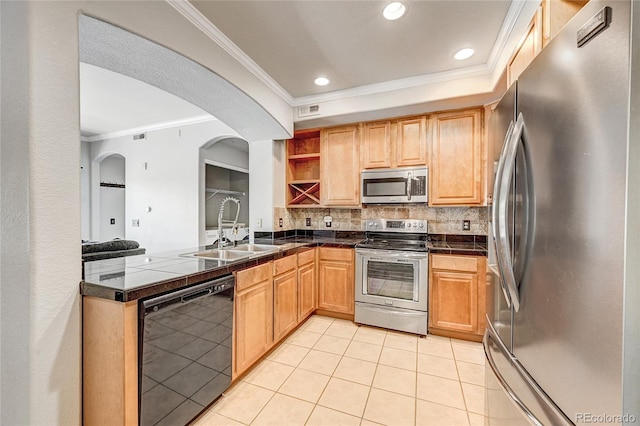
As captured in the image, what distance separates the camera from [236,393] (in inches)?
73.1

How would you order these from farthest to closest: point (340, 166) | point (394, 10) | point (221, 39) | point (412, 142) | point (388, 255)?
point (340, 166), point (412, 142), point (388, 255), point (221, 39), point (394, 10)

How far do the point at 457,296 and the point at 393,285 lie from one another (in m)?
0.62

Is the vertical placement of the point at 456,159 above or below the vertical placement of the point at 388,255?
above

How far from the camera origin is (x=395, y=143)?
123 inches

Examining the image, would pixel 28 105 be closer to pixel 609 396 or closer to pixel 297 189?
pixel 609 396

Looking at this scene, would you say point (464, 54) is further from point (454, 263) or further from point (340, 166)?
point (454, 263)

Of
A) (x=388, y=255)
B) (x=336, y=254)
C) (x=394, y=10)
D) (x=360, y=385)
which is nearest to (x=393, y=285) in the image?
(x=388, y=255)

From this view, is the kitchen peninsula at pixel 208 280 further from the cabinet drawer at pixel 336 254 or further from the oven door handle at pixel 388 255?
the oven door handle at pixel 388 255

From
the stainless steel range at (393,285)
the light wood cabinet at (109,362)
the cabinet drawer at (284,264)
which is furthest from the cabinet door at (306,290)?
the light wood cabinet at (109,362)

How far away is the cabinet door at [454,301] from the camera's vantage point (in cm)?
255

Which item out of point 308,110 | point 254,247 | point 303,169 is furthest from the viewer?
point 303,169

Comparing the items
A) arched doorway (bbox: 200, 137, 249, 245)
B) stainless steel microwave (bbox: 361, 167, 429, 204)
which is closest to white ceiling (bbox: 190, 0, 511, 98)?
stainless steel microwave (bbox: 361, 167, 429, 204)

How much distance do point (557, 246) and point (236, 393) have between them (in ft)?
6.81

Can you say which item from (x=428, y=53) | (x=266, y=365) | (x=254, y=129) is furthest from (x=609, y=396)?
(x=254, y=129)
